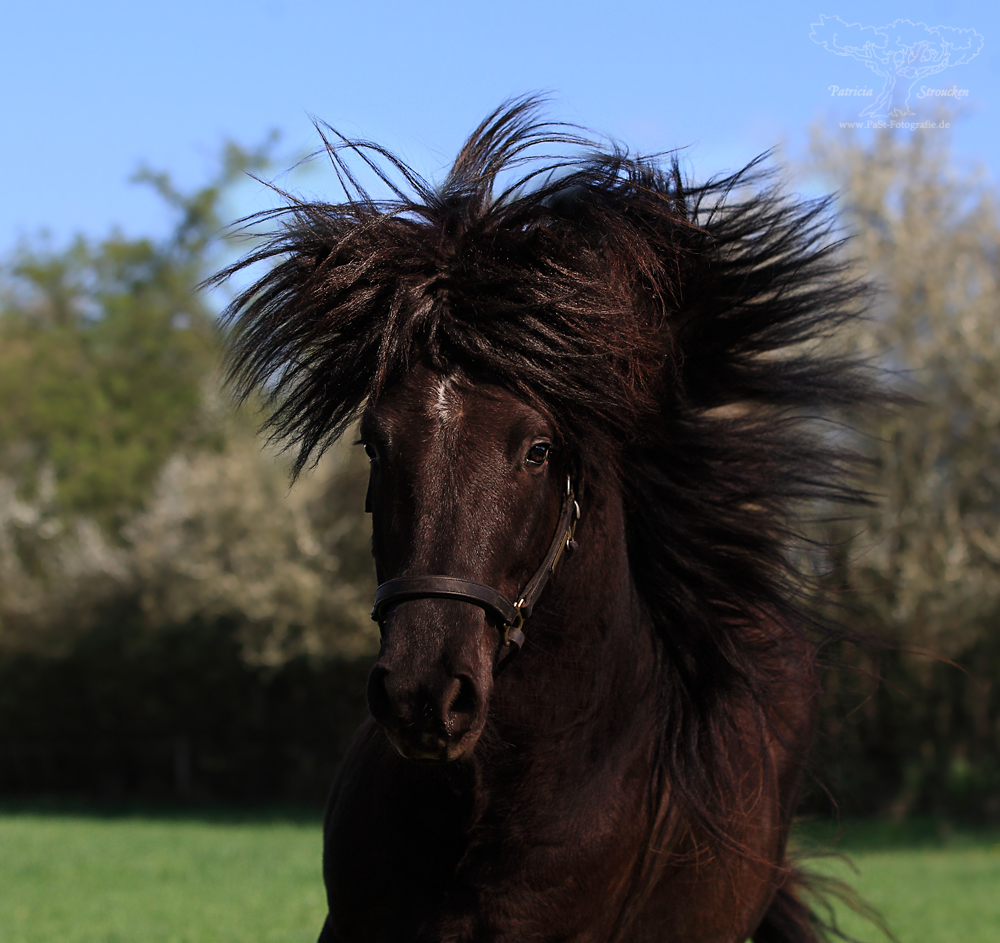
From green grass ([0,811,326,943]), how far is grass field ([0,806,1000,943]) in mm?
14

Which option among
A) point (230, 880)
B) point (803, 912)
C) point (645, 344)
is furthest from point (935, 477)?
point (645, 344)

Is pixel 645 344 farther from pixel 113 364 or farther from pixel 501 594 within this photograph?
pixel 113 364

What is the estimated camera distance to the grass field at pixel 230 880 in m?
7.80

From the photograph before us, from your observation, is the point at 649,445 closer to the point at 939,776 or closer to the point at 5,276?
the point at 939,776

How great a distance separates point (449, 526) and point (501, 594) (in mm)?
203

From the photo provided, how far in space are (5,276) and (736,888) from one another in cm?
3933

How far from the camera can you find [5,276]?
37438mm

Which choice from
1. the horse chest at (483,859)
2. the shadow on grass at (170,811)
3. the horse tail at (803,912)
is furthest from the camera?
the shadow on grass at (170,811)

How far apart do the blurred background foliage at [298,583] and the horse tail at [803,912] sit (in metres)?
5.52

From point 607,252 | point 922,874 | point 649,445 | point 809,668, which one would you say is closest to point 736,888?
point 809,668

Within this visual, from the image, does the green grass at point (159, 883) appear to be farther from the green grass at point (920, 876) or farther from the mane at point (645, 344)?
the mane at point (645, 344)

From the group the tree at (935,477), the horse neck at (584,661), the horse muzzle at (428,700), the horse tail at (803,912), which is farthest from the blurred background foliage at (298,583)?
the horse muzzle at (428,700)

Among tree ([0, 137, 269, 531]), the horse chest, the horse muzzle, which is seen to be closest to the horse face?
the horse muzzle

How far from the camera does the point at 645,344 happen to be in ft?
9.50
